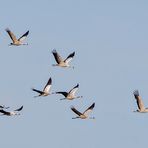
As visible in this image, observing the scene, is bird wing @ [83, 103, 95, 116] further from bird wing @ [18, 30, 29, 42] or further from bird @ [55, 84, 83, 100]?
bird wing @ [18, 30, 29, 42]

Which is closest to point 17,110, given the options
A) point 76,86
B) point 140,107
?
point 76,86

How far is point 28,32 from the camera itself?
202 feet

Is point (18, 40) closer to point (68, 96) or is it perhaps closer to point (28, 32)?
point (28, 32)

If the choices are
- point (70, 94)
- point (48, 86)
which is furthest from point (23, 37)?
point (70, 94)

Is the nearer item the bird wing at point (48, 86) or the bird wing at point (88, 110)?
the bird wing at point (88, 110)

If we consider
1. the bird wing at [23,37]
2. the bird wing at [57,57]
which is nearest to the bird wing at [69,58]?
the bird wing at [57,57]

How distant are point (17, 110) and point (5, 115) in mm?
2057

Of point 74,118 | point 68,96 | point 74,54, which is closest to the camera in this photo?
point 74,118

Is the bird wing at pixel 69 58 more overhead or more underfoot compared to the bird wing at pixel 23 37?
more underfoot

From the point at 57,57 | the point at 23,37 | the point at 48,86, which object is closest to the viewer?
the point at 57,57

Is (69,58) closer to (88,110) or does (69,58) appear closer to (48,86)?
(48,86)

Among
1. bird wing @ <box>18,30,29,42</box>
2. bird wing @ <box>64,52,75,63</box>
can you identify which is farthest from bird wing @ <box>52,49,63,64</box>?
bird wing @ <box>18,30,29,42</box>

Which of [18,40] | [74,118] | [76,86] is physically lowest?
[74,118]

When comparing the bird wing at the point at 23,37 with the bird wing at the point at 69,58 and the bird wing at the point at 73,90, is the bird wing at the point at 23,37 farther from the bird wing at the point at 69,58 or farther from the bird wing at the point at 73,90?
the bird wing at the point at 73,90
